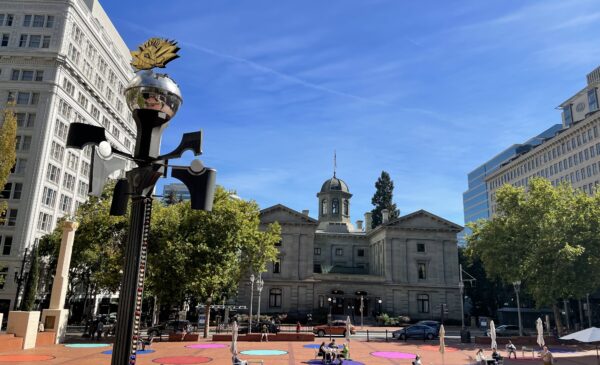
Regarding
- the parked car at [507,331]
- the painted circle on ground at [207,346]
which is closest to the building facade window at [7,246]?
the painted circle on ground at [207,346]

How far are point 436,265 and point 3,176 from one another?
189ft

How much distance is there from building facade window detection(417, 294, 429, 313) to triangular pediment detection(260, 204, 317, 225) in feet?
64.9

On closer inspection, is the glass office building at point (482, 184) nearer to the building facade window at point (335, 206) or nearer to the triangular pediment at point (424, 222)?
the triangular pediment at point (424, 222)

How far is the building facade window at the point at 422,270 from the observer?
67.6 meters

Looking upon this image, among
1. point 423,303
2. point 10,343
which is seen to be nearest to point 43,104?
point 10,343

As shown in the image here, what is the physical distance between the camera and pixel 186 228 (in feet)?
122

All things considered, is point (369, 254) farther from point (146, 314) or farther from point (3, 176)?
point (3, 176)

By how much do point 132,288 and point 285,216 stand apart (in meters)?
60.2

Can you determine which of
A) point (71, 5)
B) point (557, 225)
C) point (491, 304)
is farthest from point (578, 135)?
point (71, 5)

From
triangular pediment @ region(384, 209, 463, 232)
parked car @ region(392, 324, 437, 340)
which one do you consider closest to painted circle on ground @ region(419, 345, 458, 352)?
parked car @ region(392, 324, 437, 340)

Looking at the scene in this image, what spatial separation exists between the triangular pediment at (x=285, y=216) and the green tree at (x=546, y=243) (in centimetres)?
2798

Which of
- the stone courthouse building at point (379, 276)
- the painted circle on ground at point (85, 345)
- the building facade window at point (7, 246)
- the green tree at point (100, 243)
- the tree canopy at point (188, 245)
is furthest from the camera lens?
the stone courthouse building at point (379, 276)

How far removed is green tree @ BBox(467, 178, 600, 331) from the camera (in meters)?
38.7

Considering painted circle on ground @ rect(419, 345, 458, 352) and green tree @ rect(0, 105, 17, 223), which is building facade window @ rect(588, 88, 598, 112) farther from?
green tree @ rect(0, 105, 17, 223)
